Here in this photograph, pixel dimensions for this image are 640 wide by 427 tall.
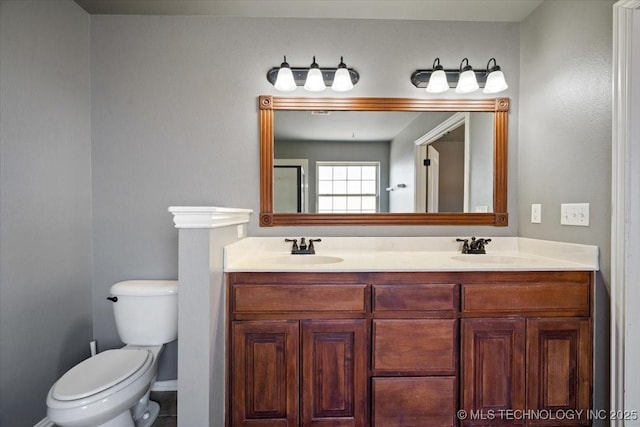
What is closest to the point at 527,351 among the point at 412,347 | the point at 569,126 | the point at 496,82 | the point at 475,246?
the point at 412,347

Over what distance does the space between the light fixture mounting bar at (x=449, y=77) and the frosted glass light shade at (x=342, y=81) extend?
45cm

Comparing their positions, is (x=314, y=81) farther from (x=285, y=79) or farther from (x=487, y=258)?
(x=487, y=258)

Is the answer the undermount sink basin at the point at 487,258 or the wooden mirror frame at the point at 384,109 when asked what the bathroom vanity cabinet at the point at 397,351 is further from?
the wooden mirror frame at the point at 384,109

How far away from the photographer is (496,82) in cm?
196

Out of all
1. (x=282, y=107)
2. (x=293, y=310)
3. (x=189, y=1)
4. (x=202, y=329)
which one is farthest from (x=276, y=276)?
(x=189, y=1)

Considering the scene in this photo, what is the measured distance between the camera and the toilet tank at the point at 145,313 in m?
1.73

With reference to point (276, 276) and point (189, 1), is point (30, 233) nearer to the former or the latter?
point (276, 276)

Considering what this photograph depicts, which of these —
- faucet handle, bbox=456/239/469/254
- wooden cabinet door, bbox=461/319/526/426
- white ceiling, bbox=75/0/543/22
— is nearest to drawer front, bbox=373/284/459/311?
wooden cabinet door, bbox=461/319/526/426

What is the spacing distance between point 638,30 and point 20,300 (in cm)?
314

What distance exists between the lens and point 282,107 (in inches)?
80.4

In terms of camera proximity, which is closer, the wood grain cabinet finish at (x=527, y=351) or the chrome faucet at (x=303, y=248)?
the wood grain cabinet finish at (x=527, y=351)

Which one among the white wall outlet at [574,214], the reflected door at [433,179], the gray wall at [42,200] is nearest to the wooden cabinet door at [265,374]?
the gray wall at [42,200]

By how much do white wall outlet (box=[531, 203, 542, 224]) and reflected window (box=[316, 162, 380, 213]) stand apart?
957 mm

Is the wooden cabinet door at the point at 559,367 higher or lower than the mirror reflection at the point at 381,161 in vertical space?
lower
